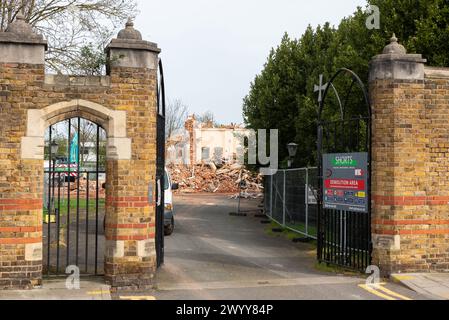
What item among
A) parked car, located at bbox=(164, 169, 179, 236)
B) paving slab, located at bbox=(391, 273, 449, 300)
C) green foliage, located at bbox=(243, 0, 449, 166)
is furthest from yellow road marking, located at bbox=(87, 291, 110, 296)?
green foliage, located at bbox=(243, 0, 449, 166)

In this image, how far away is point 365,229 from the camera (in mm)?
10406

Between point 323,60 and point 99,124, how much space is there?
1485 centimetres

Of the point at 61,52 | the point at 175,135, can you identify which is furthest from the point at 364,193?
the point at 175,135

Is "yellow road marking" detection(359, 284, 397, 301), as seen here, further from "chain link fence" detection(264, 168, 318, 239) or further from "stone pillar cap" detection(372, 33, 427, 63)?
"chain link fence" detection(264, 168, 318, 239)

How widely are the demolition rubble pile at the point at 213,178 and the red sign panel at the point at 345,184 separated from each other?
33762 millimetres

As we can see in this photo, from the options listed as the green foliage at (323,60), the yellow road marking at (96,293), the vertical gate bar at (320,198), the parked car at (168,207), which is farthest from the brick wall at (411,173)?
the parked car at (168,207)

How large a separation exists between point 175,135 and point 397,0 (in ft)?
172

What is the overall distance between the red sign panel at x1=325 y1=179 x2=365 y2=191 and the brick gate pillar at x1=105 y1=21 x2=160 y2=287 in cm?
392

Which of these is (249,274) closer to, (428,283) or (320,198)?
(320,198)

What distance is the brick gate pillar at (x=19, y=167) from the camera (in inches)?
329

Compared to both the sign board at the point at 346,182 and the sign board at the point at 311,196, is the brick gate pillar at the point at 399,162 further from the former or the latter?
the sign board at the point at 311,196

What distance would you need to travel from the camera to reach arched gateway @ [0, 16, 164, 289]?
841 cm
